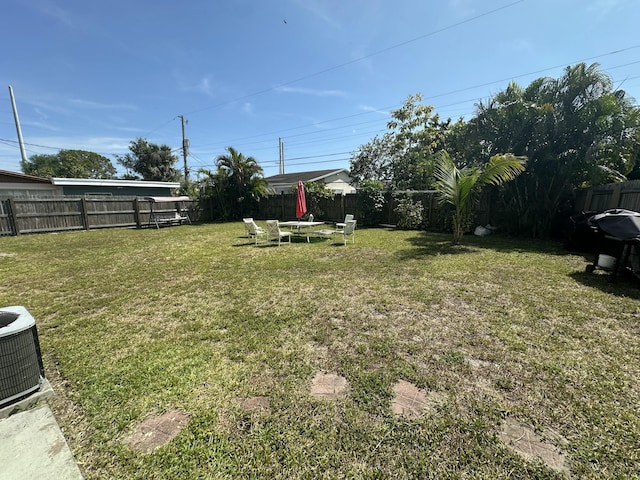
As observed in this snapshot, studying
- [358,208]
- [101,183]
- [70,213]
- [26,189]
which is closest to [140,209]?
[70,213]

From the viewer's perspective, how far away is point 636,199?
20.7 ft

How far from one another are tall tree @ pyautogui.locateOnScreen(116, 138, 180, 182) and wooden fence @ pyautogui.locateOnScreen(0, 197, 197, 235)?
64.5 feet

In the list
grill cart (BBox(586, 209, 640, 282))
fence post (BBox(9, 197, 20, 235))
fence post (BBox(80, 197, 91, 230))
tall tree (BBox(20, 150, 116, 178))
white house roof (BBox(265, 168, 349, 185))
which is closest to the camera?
grill cart (BBox(586, 209, 640, 282))

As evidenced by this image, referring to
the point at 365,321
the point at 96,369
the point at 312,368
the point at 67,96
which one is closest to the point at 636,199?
the point at 365,321

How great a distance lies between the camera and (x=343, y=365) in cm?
244

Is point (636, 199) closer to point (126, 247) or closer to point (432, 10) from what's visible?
point (432, 10)

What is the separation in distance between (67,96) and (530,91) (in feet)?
105

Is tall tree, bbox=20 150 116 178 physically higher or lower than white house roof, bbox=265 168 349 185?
higher

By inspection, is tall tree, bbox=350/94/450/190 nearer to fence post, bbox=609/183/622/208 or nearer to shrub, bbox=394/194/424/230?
shrub, bbox=394/194/424/230

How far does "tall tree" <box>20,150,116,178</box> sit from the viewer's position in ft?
118

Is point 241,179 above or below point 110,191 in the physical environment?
above

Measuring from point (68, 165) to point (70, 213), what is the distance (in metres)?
34.9

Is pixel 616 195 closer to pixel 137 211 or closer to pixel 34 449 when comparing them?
pixel 34 449

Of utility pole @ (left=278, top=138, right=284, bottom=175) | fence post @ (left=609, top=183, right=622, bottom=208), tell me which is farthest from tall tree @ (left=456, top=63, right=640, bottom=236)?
utility pole @ (left=278, top=138, right=284, bottom=175)
